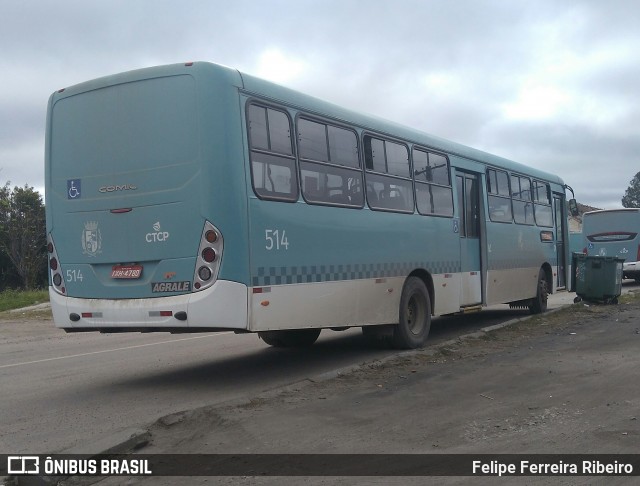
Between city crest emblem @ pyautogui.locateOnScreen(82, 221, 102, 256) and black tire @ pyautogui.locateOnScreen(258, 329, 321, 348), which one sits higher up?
city crest emblem @ pyautogui.locateOnScreen(82, 221, 102, 256)

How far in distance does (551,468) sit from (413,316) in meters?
5.93

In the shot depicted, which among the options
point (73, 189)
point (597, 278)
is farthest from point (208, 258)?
point (597, 278)

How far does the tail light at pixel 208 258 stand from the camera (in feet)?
25.0

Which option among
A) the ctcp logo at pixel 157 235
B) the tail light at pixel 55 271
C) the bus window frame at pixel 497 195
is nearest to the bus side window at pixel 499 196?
the bus window frame at pixel 497 195

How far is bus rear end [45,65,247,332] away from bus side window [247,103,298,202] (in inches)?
19.9

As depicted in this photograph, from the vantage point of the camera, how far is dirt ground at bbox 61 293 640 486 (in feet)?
18.9

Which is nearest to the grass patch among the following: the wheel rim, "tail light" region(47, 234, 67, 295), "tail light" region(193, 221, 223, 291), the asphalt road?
the asphalt road

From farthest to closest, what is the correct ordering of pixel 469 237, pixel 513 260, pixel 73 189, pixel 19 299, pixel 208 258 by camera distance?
1. pixel 19 299
2. pixel 513 260
3. pixel 469 237
4. pixel 73 189
5. pixel 208 258

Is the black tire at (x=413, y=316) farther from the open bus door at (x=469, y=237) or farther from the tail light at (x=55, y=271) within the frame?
the tail light at (x=55, y=271)

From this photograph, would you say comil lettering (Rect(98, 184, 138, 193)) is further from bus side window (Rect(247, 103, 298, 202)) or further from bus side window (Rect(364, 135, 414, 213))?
bus side window (Rect(364, 135, 414, 213))

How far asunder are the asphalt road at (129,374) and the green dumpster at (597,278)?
422 centimetres

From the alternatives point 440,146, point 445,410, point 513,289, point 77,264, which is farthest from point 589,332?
point 77,264

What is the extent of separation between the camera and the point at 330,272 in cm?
908

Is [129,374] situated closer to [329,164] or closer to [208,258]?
[208,258]
